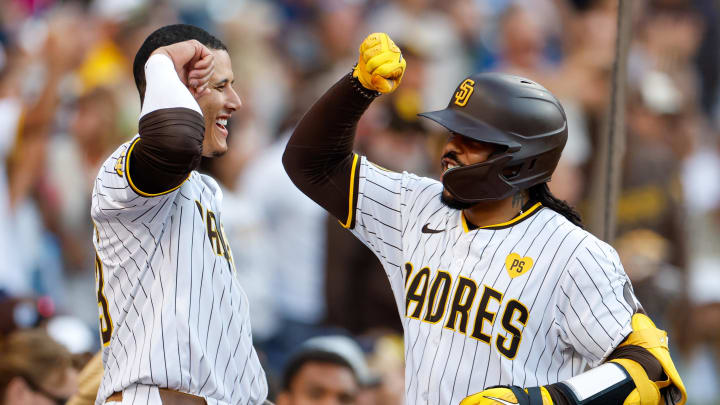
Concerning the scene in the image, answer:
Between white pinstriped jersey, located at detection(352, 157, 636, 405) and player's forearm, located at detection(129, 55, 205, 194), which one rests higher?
player's forearm, located at detection(129, 55, 205, 194)

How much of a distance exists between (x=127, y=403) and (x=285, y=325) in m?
4.06

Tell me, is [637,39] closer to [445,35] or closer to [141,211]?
[445,35]

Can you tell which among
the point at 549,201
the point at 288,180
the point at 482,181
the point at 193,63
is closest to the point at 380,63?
the point at 482,181

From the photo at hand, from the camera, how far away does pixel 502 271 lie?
3.94 m

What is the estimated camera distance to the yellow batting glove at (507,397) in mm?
3629

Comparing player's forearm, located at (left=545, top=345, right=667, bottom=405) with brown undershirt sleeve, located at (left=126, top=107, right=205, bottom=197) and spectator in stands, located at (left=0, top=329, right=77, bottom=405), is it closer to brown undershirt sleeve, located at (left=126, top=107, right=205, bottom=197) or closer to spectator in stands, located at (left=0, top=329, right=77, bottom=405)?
brown undershirt sleeve, located at (left=126, top=107, right=205, bottom=197)

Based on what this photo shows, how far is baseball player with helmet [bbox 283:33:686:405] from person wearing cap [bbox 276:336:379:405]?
1640mm

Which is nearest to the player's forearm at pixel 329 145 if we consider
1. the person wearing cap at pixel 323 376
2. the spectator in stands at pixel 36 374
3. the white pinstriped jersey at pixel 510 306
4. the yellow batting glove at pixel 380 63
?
the yellow batting glove at pixel 380 63

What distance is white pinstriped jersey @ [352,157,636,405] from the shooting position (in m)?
3.86

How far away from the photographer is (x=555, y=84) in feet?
31.7

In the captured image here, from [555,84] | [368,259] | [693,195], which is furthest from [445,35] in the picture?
[368,259]

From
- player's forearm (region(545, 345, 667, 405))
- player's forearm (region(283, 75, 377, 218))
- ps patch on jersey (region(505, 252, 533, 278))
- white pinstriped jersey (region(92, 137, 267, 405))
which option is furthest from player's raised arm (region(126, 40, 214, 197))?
player's forearm (region(545, 345, 667, 405))

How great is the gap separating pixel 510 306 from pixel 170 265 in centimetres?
114

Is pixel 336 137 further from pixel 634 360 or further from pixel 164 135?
pixel 634 360
